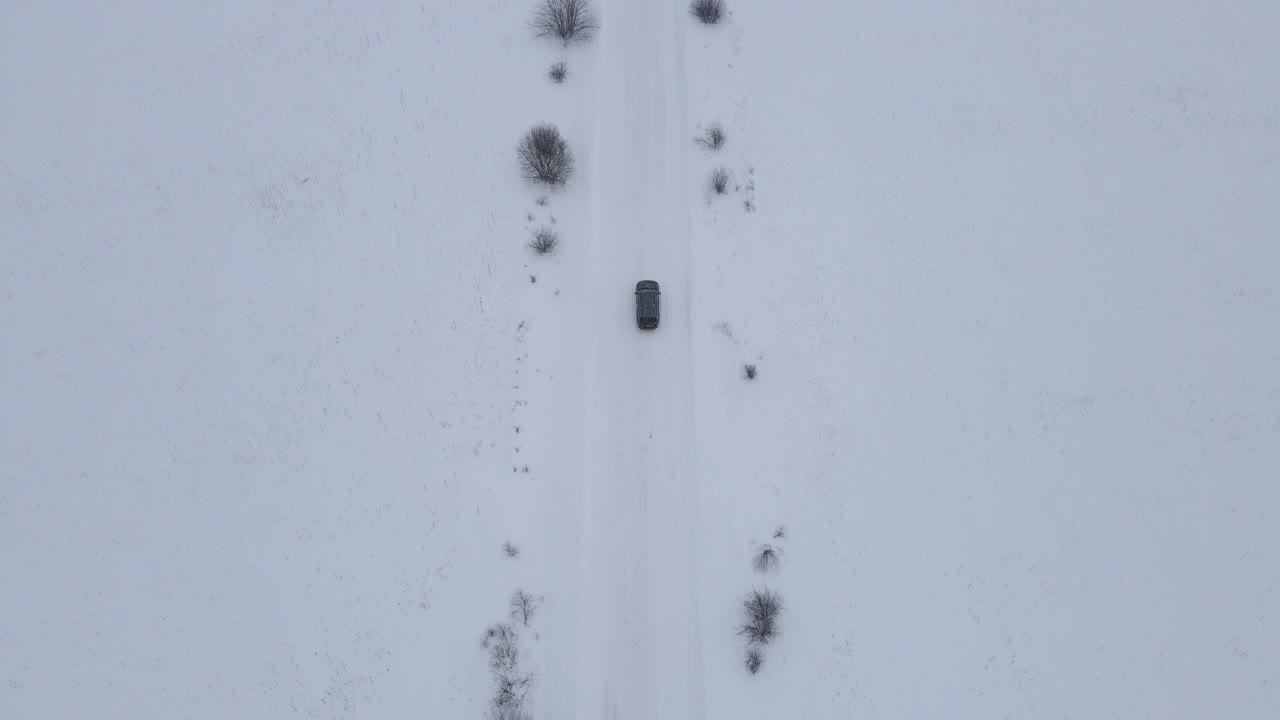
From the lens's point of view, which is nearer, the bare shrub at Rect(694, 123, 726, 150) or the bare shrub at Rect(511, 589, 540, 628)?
the bare shrub at Rect(511, 589, 540, 628)

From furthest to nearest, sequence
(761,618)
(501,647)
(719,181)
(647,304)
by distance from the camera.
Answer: (719,181) < (647,304) < (761,618) < (501,647)

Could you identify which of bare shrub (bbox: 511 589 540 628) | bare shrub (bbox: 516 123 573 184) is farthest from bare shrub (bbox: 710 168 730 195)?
bare shrub (bbox: 511 589 540 628)

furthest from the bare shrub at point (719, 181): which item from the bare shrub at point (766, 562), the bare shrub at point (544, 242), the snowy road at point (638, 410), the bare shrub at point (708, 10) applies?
the bare shrub at point (766, 562)

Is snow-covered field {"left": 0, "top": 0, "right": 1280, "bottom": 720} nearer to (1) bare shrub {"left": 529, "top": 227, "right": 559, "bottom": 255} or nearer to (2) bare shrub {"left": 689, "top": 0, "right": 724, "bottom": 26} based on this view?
(1) bare shrub {"left": 529, "top": 227, "right": 559, "bottom": 255}

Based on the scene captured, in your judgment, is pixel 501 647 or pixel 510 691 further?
pixel 501 647

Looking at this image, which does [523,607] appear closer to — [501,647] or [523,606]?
[523,606]

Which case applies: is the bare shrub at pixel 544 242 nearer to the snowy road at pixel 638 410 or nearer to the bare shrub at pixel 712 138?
the snowy road at pixel 638 410

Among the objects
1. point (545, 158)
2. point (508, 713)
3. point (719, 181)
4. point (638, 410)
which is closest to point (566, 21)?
point (545, 158)
